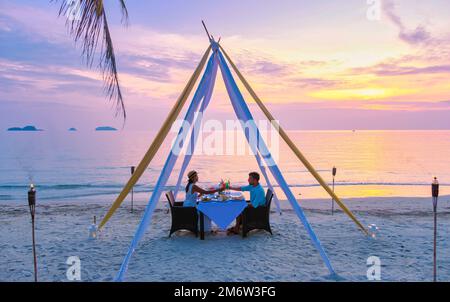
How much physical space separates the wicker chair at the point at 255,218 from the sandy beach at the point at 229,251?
9.3 inches

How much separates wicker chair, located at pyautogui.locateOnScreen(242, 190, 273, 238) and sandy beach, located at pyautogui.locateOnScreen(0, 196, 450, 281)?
24 cm

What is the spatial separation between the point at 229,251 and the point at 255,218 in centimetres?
109

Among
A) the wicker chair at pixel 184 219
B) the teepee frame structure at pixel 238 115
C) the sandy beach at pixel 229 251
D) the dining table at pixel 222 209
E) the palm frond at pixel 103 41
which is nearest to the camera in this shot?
the palm frond at pixel 103 41

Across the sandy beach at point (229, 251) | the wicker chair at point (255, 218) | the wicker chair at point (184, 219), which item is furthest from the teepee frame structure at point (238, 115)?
the wicker chair at point (255, 218)

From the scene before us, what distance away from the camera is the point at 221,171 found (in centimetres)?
3175

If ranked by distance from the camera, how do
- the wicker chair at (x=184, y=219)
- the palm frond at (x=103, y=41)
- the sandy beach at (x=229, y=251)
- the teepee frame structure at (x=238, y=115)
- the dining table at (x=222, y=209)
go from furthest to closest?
the wicker chair at (x=184, y=219) < the dining table at (x=222, y=209) < the teepee frame structure at (x=238, y=115) < the sandy beach at (x=229, y=251) < the palm frond at (x=103, y=41)

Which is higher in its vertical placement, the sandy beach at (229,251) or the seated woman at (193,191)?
the seated woman at (193,191)

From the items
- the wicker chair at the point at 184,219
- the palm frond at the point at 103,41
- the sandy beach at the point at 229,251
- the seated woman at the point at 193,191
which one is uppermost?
the palm frond at the point at 103,41

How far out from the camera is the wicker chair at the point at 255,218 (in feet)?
24.7

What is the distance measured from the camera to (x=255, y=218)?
7.61 m

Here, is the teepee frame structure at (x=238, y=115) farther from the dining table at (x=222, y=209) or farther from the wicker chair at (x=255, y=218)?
the wicker chair at (x=255, y=218)

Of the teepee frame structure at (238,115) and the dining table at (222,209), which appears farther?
the dining table at (222,209)

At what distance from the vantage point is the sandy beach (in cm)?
575

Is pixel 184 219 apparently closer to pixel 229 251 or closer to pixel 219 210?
pixel 219 210
